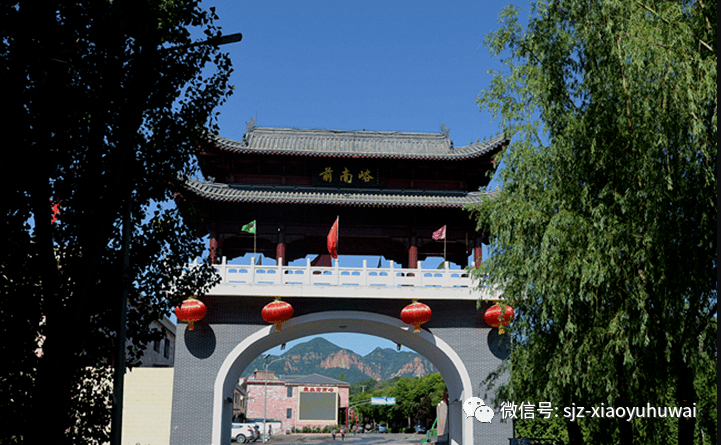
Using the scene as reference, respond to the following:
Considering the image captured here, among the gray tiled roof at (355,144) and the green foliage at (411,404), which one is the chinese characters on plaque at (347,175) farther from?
the green foliage at (411,404)

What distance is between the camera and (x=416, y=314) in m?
17.8

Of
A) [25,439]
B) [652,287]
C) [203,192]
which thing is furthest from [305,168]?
[25,439]

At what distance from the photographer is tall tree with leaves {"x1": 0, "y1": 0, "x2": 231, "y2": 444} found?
678 centimetres

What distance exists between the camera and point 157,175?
324 inches

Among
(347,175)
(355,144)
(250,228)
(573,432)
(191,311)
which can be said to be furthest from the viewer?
(355,144)

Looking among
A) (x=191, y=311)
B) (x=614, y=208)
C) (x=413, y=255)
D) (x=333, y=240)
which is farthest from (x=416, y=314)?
(x=614, y=208)

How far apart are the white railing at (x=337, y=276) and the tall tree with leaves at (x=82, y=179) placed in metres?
9.15

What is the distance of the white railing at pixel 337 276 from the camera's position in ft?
59.3

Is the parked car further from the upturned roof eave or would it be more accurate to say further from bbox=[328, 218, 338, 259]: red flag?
bbox=[328, 218, 338, 259]: red flag

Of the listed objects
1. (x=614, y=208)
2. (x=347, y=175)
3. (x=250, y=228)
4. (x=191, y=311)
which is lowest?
(x=191, y=311)

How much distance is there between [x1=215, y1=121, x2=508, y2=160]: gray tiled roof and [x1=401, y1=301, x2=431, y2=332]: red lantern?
187 inches

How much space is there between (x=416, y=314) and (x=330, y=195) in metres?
4.45

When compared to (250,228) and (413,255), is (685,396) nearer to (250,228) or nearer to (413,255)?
(413,255)

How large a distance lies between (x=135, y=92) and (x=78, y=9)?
1.12m
